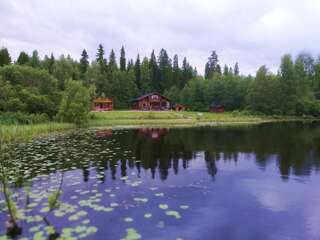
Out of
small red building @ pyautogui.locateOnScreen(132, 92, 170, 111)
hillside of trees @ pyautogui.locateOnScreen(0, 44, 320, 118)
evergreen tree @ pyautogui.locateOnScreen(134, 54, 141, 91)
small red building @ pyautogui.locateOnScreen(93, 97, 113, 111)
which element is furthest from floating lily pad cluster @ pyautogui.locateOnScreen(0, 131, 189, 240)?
evergreen tree @ pyautogui.locateOnScreen(134, 54, 141, 91)

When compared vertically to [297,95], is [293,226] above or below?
below

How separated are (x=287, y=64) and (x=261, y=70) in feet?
19.2

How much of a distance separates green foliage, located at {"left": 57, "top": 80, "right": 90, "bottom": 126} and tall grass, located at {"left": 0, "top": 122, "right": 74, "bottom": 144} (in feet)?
8.98

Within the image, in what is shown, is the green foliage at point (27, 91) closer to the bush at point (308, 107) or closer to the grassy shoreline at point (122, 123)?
the grassy shoreline at point (122, 123)

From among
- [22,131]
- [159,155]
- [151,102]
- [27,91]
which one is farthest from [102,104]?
[159,155]

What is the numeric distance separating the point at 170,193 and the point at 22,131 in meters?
19.3

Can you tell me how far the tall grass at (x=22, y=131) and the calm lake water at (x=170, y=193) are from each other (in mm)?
3309

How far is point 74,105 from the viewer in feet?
122

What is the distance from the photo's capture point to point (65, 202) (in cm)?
999

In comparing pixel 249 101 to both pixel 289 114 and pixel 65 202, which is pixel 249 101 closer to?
pixel 289 114

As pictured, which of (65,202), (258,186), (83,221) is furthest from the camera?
(258,186)

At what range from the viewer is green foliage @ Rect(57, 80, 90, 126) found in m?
37.0

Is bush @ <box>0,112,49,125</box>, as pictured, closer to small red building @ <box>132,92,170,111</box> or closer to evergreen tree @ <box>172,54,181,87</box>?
small red building @ <box>132,92,170,111</box>

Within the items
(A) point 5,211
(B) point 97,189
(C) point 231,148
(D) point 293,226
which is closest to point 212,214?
(D) point 293,226
